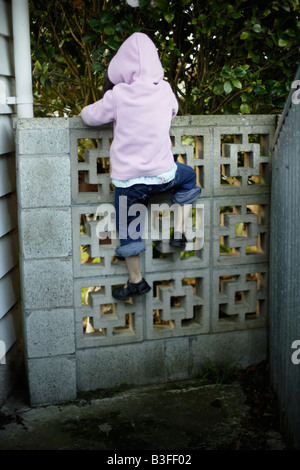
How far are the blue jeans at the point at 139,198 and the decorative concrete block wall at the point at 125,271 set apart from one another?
15 centimetres

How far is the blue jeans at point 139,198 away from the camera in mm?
3929

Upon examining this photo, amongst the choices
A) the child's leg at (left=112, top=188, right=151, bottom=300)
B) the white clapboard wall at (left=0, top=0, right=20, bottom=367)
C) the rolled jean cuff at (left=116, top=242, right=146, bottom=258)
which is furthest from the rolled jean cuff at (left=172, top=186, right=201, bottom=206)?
the white clapboard wall at (left=0, top=0, right=20, bottom=367)

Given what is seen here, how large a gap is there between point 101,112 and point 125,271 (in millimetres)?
1166

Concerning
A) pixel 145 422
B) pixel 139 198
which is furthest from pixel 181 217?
pixel 145 422

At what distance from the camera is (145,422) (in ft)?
13.1

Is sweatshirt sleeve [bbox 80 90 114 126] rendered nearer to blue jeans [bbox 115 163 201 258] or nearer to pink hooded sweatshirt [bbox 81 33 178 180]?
pink hooded sweatshirt [bbox 81 33 178 180]

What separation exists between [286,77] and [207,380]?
2.53m

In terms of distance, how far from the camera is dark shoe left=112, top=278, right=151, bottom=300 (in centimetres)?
419

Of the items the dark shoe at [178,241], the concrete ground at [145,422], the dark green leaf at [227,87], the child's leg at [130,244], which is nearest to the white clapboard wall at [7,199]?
the concrete ground at [145,422]

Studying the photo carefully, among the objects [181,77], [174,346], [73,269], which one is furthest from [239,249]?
[181,77]

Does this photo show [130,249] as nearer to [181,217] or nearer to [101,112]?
[181,217]

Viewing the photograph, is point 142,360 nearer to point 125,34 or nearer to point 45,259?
point 45,259

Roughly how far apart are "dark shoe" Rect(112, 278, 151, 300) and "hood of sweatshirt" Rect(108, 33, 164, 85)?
1393mm
